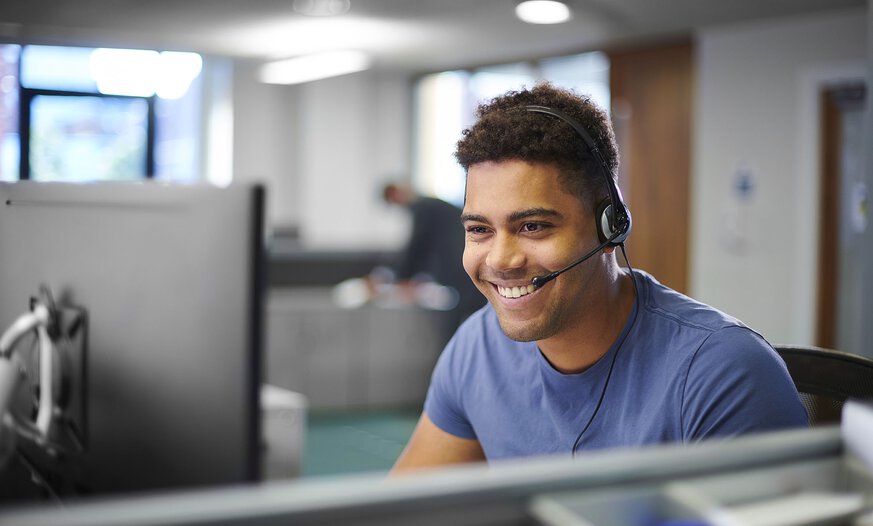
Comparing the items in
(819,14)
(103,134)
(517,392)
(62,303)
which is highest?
(819,14)

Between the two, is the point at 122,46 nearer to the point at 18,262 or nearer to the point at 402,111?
the point at 402,111

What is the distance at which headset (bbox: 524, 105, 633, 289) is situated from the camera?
1.21 metres

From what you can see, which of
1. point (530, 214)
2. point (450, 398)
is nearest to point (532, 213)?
point (530, 214)

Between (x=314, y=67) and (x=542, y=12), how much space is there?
93.0 inches

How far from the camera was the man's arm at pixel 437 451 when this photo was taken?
54.2 inches

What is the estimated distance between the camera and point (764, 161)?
5453mm

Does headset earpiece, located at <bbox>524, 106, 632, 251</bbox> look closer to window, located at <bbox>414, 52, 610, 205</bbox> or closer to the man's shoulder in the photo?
the man's shoulder

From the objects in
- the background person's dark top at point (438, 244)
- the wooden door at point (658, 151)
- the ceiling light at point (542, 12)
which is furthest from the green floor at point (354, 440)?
the ceiling light at point (542, 12)

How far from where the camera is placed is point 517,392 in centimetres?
129

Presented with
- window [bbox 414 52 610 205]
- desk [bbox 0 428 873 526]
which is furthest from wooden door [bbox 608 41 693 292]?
desk [bbox 0 428 873 526]

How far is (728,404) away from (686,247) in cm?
503

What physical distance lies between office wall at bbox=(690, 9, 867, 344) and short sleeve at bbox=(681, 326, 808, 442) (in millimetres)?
4482

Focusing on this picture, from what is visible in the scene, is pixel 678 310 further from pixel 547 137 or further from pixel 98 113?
pixel 98 113

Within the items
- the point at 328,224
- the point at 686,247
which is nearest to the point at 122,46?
the point at 328,224
